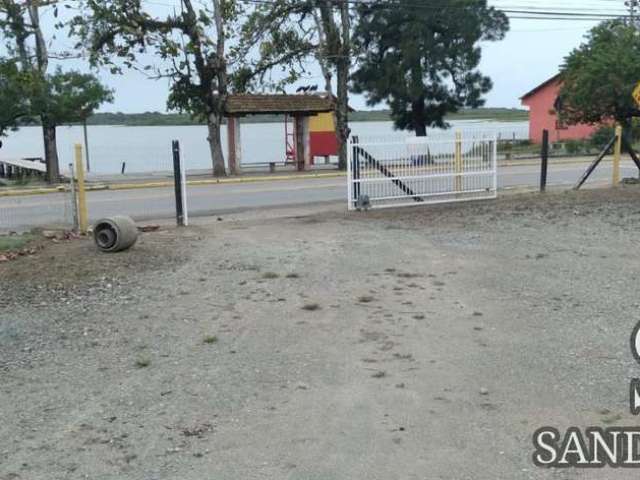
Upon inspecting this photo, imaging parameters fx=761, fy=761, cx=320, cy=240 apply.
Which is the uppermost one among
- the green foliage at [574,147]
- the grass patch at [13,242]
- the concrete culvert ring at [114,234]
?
the green foliage at [574,147]

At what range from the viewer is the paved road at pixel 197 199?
14825 mm

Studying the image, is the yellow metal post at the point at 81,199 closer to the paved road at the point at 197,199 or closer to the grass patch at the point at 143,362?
the paved road at the point at 197,199

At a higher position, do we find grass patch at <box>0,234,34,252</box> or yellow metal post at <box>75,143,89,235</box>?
yellow metal post at <box>75,143,89,235</box>

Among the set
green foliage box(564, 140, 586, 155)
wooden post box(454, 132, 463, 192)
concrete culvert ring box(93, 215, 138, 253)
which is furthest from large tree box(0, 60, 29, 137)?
green foliage box(564, 140, 586, 155)

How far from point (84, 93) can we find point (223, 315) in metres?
22.5

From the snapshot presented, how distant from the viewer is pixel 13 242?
980 cm

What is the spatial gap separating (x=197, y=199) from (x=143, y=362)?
1280cm

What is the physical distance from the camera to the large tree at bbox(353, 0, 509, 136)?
3675 cm

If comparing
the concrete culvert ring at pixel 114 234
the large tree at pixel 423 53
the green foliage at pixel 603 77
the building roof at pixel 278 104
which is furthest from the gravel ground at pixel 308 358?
the large tree at pixel 423 53

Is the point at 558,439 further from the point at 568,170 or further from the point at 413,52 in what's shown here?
the point at 413,52

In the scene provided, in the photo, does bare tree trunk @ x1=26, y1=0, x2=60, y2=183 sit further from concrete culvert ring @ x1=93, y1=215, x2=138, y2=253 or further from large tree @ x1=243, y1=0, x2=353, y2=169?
concrete culvert ring @ x1=93, y1=215, x2=138, y2=253

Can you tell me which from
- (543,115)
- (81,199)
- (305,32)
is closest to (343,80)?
(305,32)

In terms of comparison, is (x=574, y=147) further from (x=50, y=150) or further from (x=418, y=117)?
(x=50, y=150)

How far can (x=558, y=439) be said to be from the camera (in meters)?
4.08
